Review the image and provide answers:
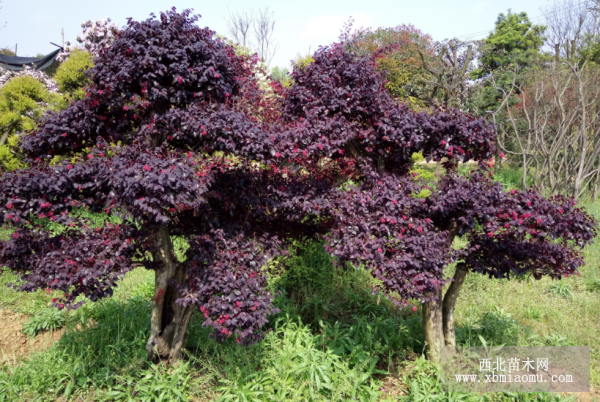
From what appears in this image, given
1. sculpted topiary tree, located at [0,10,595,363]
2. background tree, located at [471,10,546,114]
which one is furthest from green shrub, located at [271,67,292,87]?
background tree, located at [471,10,546,114]

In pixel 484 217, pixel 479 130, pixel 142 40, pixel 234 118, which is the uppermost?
pixel 142 40

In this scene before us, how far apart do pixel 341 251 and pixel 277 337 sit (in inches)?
64.2

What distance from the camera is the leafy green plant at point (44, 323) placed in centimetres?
400

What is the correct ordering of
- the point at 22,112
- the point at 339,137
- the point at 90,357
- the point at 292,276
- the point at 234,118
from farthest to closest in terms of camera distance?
the point at 22,112
the point at 292,276
the point at 90,357
the point at 339,137
the point at 234,118

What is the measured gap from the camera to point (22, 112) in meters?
7.42

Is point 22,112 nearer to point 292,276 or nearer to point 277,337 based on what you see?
point 292,276

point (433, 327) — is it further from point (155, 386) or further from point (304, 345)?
point (155, 386)

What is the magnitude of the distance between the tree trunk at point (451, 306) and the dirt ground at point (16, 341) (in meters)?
3.88

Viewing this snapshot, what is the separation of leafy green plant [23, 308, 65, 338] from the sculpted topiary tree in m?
1.38

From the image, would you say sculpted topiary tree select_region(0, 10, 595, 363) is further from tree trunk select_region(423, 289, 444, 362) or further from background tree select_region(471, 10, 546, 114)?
background tree select_region(471, 10, 546, 114)

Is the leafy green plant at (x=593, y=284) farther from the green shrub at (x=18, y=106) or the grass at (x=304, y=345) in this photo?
the green shrub at (x=18, y=106)

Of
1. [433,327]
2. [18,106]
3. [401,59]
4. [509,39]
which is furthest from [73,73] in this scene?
[509,39]

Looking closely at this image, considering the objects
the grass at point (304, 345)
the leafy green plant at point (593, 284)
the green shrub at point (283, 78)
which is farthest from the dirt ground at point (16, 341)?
the leafy green plant at point (593, 284)

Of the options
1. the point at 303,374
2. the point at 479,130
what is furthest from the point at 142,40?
the point at 303,374
